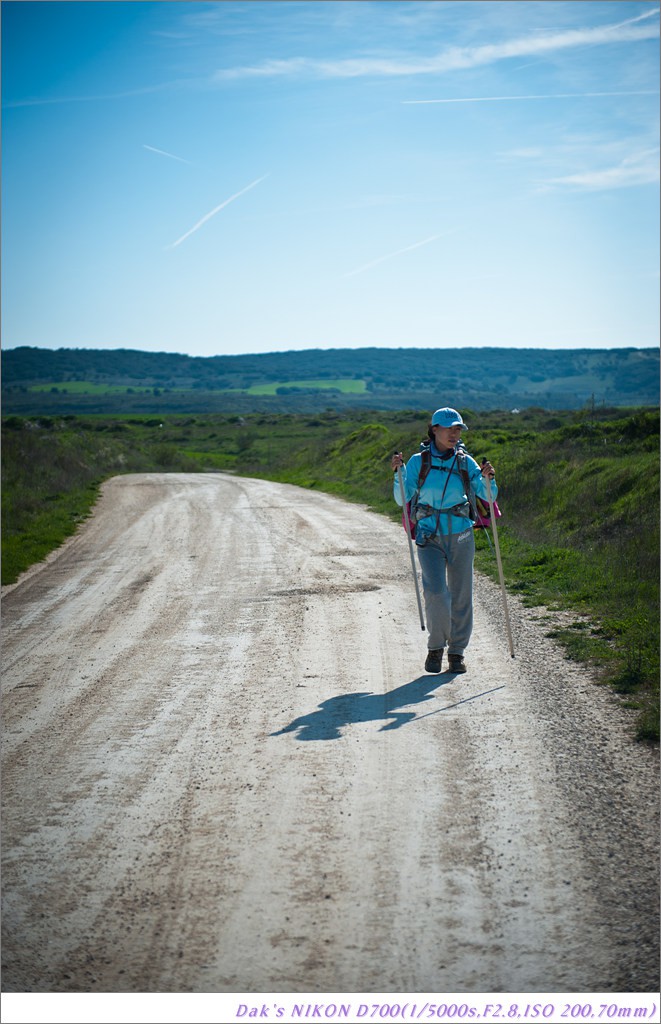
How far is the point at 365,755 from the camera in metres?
5.87

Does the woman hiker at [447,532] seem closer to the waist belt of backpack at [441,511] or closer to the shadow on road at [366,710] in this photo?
the waist belt of backpack at [441,511]

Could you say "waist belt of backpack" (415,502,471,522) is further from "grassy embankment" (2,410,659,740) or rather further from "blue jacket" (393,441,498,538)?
"grassy embankment" (2,410,659,740)

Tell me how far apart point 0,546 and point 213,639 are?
757 centimetres

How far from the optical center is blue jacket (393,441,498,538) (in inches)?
313

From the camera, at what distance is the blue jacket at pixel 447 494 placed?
7941mm

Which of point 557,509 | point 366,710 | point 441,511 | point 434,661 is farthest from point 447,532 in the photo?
point 557,509

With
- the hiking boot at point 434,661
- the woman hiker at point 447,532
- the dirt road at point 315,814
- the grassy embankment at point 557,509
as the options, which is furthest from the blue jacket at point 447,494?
the grassy embankment at point 557,509

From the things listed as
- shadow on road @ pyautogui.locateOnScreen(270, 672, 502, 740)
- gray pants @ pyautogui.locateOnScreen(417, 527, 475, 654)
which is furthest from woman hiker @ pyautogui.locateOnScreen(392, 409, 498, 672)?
shadow on road @ pyautogui.locateOnScreen(270, 672, 502, 740)

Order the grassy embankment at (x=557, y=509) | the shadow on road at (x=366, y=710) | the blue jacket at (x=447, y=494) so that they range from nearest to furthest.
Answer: the shadow on road at (x=366, y=710) < the blue jacket at (x=447, y=494) < the grassy embankment at (x=557, y=509)

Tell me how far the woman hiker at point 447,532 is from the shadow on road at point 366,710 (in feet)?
1.50

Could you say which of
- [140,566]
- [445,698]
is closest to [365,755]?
[445,698]

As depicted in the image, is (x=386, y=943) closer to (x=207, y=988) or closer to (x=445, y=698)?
(x=207, y=988)

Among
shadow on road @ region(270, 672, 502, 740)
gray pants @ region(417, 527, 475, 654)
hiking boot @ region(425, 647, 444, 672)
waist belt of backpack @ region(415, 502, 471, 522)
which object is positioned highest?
waist belt of backpack @ region(415, 502, 471, 522)

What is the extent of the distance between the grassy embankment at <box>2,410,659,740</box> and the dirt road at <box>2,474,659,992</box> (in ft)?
2.22
